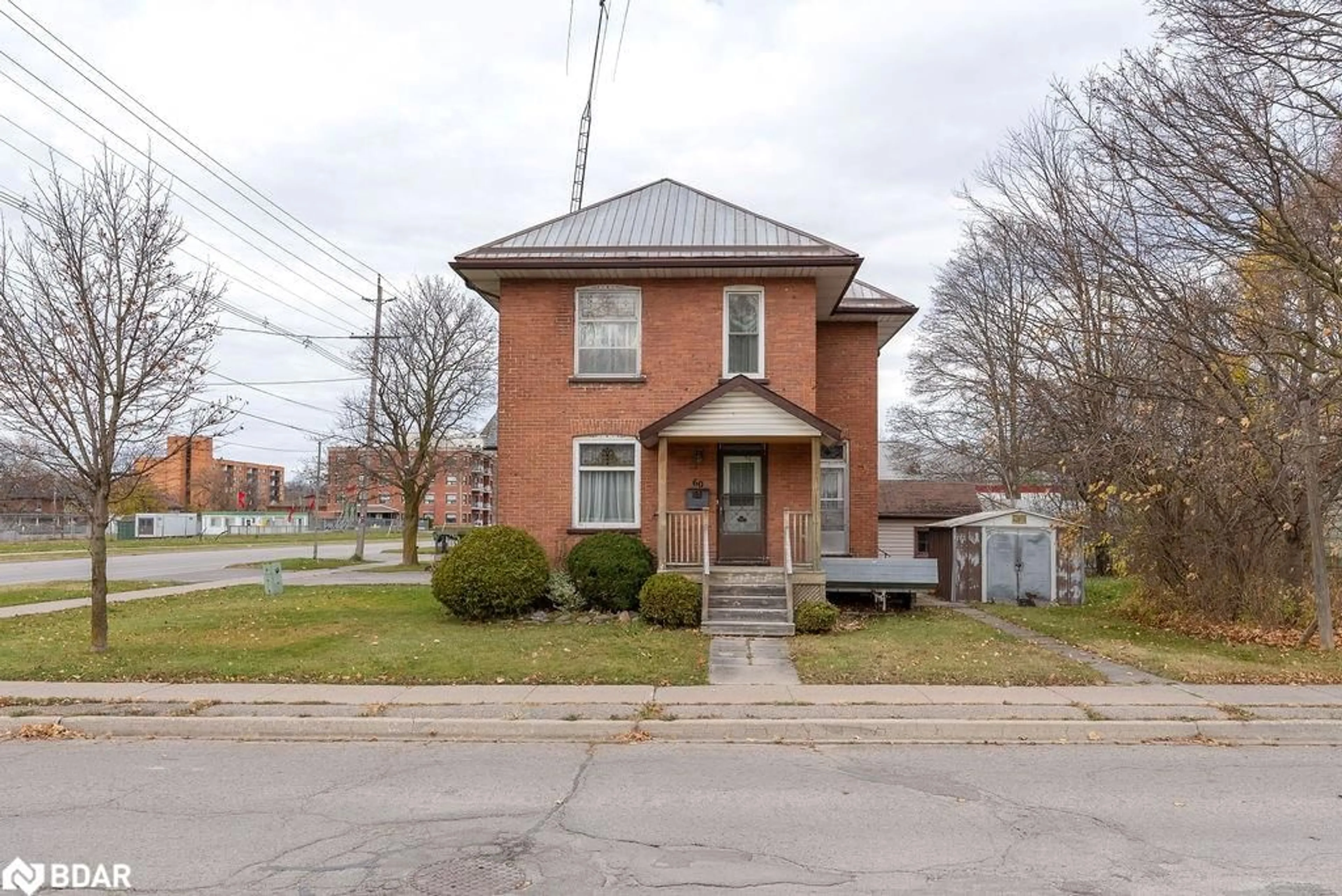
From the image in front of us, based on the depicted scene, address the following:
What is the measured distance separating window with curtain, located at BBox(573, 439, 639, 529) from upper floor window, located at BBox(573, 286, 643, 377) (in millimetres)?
1395

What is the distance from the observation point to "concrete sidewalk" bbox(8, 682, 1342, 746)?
8562 millimetres

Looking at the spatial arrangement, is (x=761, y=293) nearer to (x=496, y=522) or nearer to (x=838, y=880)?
(x=496, y=522)

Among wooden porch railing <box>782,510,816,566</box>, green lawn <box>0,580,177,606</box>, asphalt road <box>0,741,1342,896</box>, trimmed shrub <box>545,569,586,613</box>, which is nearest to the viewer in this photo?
asphalt road <box>0,741,1342,896</box>

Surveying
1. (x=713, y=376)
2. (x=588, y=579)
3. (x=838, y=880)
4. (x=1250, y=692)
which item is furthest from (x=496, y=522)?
(x=838, y=880)

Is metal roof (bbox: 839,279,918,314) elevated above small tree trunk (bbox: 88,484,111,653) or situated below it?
above

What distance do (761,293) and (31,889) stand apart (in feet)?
47.4

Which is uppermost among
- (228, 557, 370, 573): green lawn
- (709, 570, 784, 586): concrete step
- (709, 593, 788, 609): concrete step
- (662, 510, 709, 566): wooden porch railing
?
(662, 510, 709, 566): wooden porch railing

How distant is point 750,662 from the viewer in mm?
11969

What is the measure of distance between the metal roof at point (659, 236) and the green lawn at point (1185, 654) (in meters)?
7.41

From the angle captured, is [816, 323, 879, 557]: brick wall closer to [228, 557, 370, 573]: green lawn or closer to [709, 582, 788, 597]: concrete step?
[709, 582, 788, 597]: concrete step

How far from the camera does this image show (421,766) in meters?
7.47

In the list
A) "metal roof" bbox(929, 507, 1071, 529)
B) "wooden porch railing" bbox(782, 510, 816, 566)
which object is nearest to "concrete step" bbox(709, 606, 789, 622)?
"wooden porch railing" bbox(782, 510, 816, 566)

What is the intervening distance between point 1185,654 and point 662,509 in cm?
800

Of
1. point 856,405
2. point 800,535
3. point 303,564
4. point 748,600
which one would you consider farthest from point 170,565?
point 748,600
